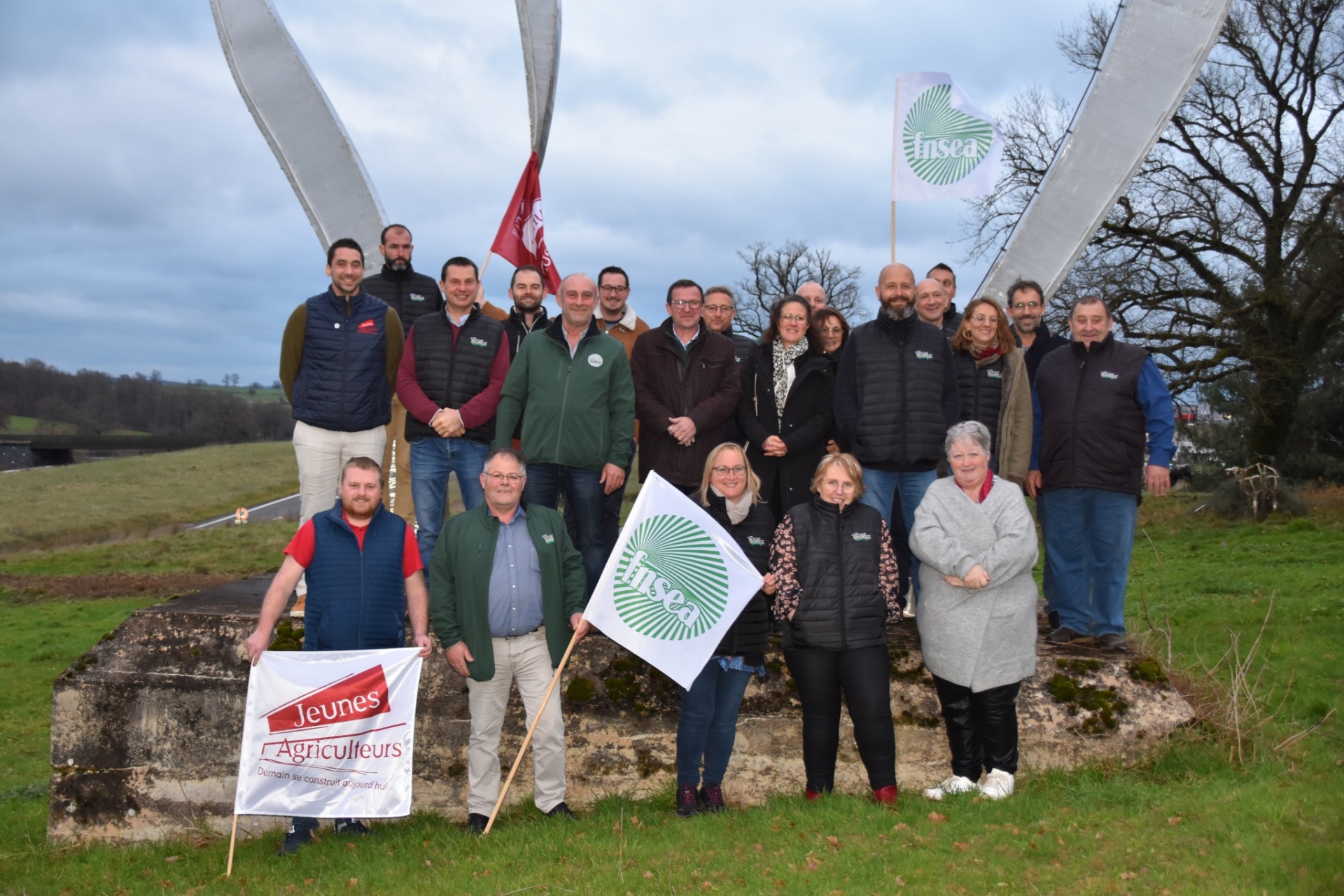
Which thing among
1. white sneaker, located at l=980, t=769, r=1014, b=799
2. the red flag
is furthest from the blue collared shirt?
the red flag

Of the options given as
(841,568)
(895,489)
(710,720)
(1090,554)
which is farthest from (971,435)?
(710,720)

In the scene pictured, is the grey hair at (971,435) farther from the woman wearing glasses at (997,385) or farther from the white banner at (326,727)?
the white banner at (326,727)

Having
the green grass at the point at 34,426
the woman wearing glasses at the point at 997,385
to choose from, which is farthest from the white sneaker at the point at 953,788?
the green grass at the point at 34,426

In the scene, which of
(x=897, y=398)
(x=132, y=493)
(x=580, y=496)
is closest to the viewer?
(x=897, y=398)

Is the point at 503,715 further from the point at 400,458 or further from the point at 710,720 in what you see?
the point at 400,458

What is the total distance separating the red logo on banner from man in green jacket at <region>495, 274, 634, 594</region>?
149cm

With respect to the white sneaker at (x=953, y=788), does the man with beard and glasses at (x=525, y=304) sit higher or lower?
higher

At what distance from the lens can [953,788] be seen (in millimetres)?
5539

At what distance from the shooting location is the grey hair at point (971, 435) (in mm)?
5375

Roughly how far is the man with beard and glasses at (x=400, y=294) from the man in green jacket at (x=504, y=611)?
2.26 metres

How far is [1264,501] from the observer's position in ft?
68.0

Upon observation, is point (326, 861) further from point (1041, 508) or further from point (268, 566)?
point (268, 566)

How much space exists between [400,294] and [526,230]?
6.28 ft

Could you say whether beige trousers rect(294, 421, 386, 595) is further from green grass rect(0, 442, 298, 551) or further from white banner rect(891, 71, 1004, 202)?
green grass rect(0, 442, 298, 551)
